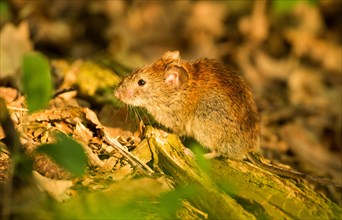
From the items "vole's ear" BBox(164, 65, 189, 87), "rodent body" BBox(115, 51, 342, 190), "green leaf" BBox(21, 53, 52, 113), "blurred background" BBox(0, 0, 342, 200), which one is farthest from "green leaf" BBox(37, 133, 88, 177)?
"blurred background" BBox(0, 0, 342, 200)

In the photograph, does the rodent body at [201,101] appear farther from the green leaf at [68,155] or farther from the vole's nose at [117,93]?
the green leaf at [68,155]

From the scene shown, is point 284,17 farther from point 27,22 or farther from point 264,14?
point 27,22

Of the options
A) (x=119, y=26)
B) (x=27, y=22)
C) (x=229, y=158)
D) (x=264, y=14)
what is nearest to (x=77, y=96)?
(x=229, y=158)

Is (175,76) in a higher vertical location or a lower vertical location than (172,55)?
lower

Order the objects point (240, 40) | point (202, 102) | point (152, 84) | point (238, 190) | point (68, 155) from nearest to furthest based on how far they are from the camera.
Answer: point (68, 155) → point (238, 190) → point (202, 102) → point (152, 84) → point (240, 40)

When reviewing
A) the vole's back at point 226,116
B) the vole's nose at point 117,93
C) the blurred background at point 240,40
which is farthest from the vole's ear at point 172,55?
the blurred background at point 240,40

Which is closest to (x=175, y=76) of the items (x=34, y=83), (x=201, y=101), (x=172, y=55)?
(x=172, y=55)

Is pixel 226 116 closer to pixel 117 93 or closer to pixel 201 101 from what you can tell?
pixel 201 101

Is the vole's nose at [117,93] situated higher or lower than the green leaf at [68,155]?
higher
